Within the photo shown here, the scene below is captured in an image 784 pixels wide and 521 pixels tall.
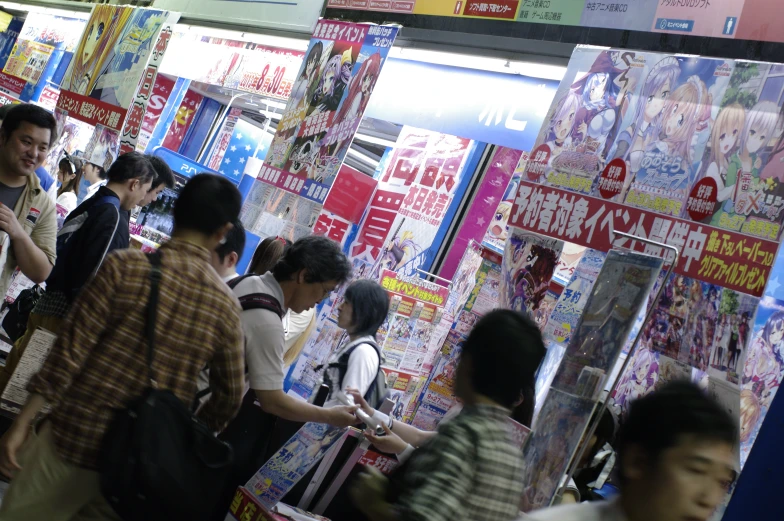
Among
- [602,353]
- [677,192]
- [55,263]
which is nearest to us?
[602,353]

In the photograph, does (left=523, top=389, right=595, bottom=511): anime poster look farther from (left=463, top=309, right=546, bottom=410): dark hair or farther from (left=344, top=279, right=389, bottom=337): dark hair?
(left=344, top=279, right=389, bottom=337): dark hair

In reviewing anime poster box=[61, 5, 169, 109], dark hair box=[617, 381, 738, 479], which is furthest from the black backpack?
anime poster box=[61, 5, 169, 109]

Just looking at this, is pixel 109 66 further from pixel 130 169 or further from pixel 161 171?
pixel 130 169

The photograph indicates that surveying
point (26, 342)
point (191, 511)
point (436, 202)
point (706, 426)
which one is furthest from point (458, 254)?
point (706, 426)

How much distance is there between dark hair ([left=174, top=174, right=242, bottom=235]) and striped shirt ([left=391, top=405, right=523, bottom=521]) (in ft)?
3.14

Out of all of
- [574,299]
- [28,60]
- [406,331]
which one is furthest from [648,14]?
[28,60]

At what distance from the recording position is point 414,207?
5.89m

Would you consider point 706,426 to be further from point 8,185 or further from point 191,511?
point 8,185

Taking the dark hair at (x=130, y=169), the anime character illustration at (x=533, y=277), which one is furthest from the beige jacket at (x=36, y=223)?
the anime character illustration at (x=533, y=277)

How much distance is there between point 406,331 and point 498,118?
1.45 meters

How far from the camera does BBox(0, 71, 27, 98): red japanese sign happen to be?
9780mm

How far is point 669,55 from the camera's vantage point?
3.58 meters

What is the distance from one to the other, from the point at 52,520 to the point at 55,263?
2033 mm

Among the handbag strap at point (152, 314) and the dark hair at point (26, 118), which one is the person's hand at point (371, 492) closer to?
the handbag strap at point (152, 314)
